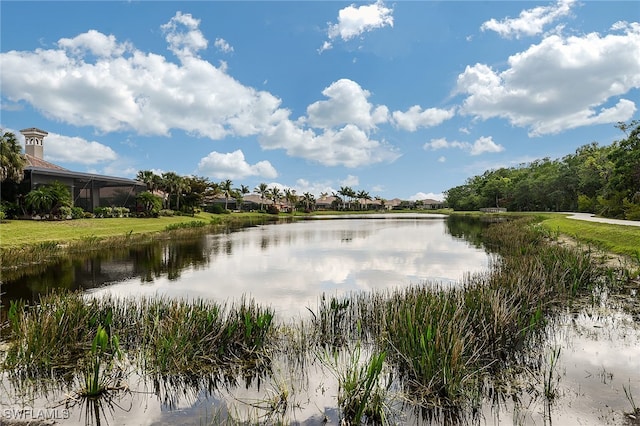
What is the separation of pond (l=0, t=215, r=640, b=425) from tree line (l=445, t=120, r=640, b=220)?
67.7 ft

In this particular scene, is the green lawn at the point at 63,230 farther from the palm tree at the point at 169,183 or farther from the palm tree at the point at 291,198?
the palm tree at the point at 291,198

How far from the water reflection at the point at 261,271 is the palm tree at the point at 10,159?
13074 mm

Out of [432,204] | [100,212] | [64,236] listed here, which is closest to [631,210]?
[64,236]

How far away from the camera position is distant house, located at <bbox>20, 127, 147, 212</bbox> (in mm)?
37138

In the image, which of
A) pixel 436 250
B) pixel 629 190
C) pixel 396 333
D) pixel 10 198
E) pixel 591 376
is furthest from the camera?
pixel 10 198

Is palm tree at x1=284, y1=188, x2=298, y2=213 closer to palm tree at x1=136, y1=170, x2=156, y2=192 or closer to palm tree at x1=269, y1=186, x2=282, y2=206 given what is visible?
palm tree at x1=269, y1=186, x2=282, y2=206

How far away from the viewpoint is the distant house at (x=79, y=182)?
37138mm

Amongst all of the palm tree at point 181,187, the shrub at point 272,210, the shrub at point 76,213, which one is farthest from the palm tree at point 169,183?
the shrub at point 272,210

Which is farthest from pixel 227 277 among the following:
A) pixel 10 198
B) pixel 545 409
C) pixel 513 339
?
pixel 10 198

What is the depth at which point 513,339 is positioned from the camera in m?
8.11

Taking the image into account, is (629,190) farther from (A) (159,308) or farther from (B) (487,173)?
(B) (487,173)

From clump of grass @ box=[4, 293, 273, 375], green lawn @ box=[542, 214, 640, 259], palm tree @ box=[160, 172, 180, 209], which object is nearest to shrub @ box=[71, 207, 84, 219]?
palm tree @ box=[160, 172, 180, 209]

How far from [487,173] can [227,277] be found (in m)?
132

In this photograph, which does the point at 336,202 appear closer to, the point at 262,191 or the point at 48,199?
the point at 262,191
